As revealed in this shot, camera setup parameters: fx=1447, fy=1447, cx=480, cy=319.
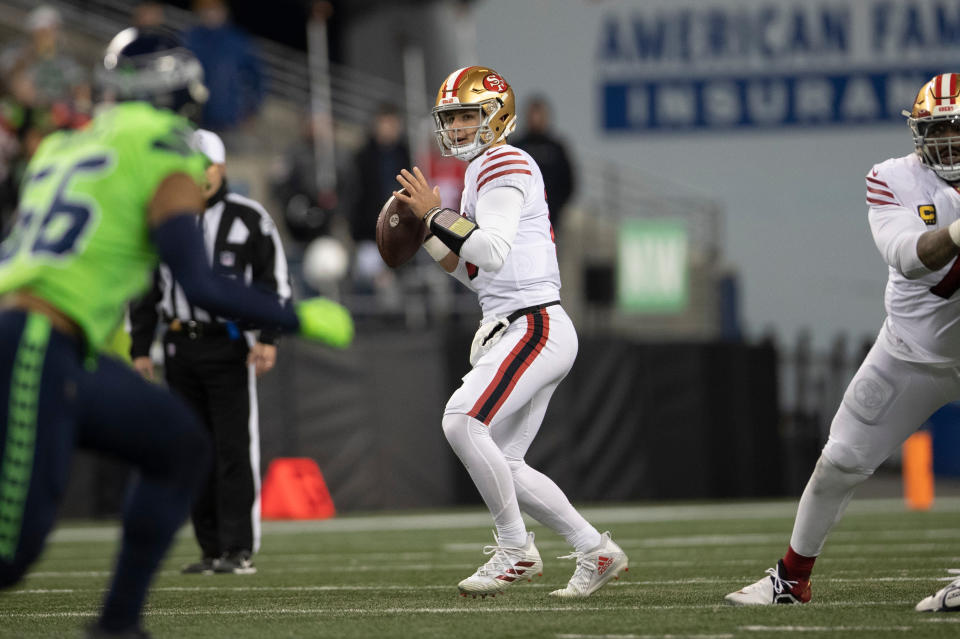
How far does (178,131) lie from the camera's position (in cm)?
330

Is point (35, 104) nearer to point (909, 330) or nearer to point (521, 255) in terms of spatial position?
point (521, 255)

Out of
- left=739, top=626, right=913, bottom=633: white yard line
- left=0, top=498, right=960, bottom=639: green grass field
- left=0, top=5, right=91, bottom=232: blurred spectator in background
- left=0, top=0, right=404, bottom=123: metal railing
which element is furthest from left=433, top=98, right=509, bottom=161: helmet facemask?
left=0, top=0, right=404, bottom=123: metal railing

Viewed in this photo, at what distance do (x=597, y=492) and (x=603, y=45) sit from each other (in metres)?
6.64

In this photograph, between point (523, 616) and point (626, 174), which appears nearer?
point (523, 616)

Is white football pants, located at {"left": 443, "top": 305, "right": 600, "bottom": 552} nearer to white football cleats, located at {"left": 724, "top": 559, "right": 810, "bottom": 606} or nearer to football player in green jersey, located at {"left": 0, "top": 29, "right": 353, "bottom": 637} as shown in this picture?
white football cleats, located at {"left": 724, "top": 559, "right": 810, "bottom": 606}

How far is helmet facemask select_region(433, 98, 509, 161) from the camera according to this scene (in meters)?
5.12

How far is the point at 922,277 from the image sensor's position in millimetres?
4328

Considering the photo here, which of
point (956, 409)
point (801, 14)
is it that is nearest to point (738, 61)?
point (801, 14)

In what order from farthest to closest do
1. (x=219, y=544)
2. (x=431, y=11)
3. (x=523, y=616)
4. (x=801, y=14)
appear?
1. (x=431, y=11)
2. (x=801, y=14)
3. (x=219, y=544)
4. (x=523, y=616)

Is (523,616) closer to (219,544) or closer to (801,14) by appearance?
(219,544)

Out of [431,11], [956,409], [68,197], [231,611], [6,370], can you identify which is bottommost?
[956,409]

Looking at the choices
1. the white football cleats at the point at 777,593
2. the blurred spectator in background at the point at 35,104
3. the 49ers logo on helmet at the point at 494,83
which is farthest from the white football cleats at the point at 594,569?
the blurred spectator in background at the point at 35,104

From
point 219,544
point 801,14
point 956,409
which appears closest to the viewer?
point 219,544

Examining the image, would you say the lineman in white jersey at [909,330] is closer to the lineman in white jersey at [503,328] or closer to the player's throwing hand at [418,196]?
the lineman in white jersey at [503,328]
